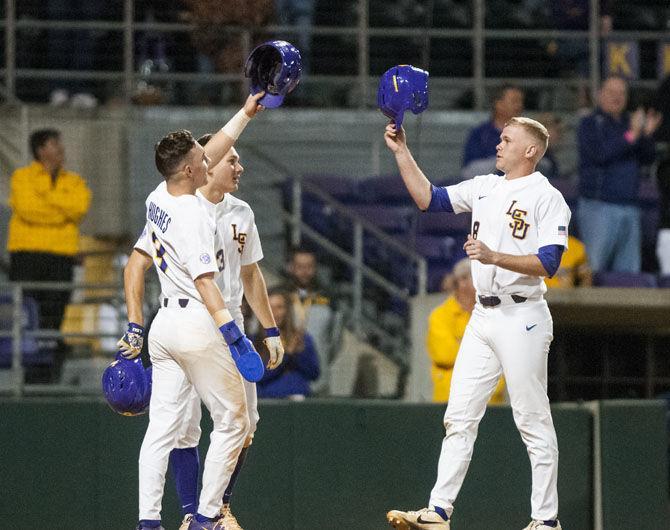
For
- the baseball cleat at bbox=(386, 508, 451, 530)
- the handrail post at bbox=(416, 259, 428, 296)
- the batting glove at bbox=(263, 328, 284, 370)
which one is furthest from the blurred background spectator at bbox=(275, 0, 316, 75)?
the baseball cleat at bbox=(386, 508, 451, 530)

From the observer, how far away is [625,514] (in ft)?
30.3

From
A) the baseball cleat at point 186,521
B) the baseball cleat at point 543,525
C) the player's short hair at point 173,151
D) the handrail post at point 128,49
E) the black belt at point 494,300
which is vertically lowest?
the baseball cleat at point 186,521

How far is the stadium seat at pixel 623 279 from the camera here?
444 inches

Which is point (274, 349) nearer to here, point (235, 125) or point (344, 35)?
point (235, 125)

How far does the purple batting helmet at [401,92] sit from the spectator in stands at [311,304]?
2.57m

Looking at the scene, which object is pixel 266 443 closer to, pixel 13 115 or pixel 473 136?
pixel 473 136

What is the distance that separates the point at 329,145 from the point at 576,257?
2663 millimetres

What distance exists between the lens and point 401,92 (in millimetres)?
7707

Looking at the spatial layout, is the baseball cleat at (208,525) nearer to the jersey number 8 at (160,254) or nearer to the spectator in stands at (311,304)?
the jersey number 8 at (160,254)

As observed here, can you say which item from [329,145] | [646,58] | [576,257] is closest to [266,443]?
[576,257]

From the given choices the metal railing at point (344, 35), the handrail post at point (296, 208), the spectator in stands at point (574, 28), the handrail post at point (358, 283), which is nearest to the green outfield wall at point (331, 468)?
the handrail post at point (358, 283)

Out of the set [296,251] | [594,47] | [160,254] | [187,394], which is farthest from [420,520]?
[594,47]

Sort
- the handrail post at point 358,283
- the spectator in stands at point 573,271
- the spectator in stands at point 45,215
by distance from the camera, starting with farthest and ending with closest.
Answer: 1. the spectator in stands at point 45,215
2. the handrail post at point 358,283
3. the spectator in stands at point 573,271

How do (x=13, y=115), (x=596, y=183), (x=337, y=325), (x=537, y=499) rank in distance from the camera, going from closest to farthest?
(x=537, y=499)
(x=337, y=325)
(x=596, y=183)
(x=13, y=115)
